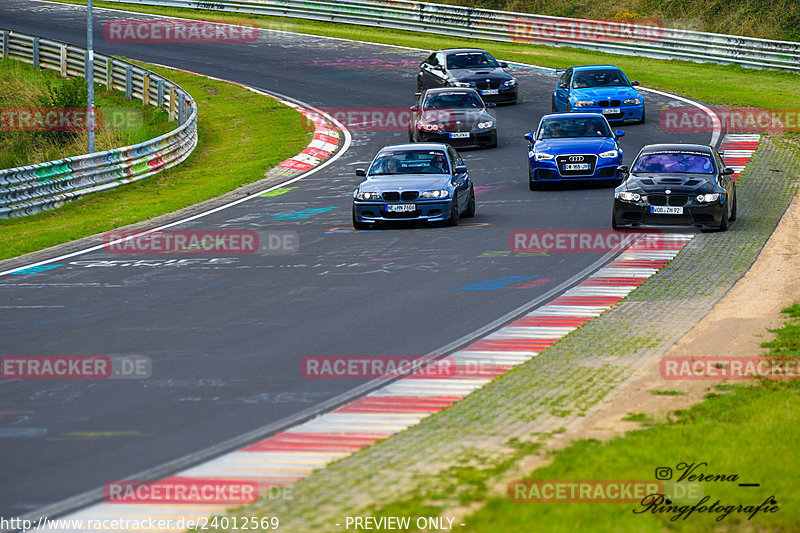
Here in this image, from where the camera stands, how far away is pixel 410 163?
21.5m

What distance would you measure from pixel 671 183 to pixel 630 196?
30.7 inches

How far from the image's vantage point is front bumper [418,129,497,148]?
29562 millimetres

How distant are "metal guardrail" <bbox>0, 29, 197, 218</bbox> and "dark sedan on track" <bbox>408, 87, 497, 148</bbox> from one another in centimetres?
685

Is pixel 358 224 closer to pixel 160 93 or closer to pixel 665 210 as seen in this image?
pixel 665 210

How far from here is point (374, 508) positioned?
700 centimetres

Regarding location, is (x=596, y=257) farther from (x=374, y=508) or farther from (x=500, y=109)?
(x=500, y=109)

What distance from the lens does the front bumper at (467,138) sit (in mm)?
29562

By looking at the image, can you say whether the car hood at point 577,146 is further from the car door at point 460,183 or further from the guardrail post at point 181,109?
the guardrail post at point 181,109

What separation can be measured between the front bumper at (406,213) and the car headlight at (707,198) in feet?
14.7

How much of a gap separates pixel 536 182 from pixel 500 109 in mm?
12826

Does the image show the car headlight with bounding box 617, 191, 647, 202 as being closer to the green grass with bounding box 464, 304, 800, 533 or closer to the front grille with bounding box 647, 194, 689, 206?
the front grille with bounding box 647, 194, 689, 206

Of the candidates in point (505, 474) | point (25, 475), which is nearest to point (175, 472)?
point (25, 475)

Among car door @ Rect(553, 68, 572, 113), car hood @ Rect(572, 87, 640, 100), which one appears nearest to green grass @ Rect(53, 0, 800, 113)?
car hood @ Rect(572, 87, 640, 100)
